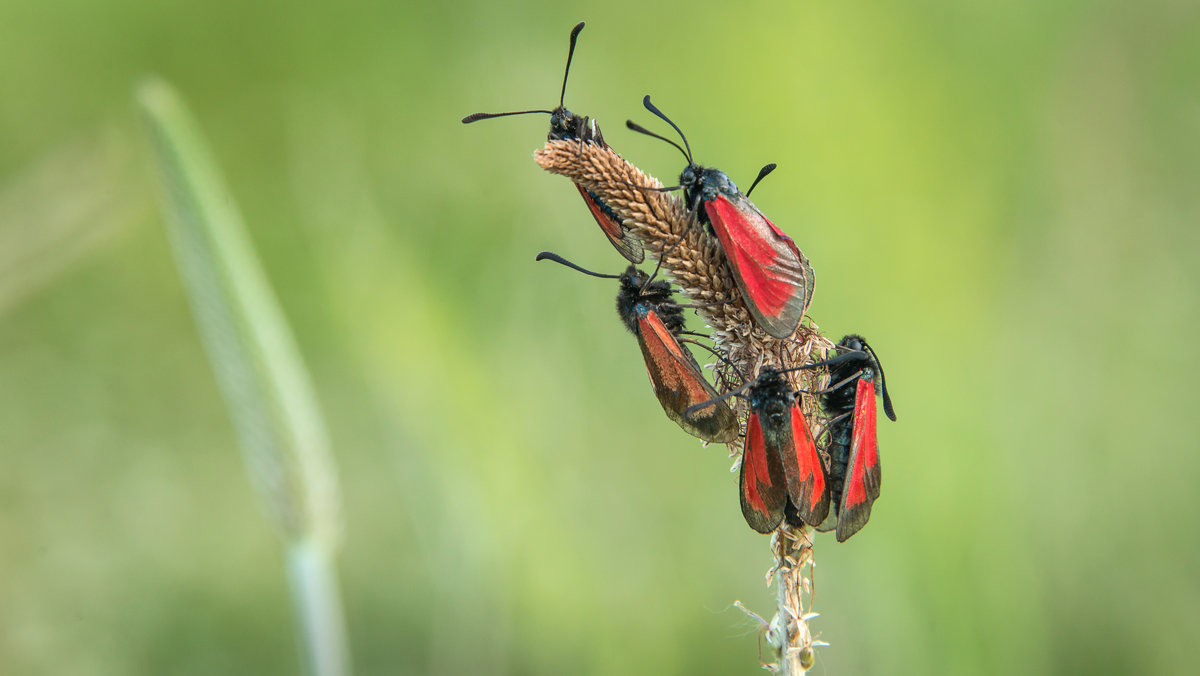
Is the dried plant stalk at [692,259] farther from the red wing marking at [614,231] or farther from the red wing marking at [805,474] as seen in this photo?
the red wing marking at [614,231]

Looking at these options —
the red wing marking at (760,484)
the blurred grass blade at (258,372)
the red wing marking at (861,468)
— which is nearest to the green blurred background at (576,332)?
the blurred grass blade at (258,372)

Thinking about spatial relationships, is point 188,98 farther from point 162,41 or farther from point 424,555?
point 424,555

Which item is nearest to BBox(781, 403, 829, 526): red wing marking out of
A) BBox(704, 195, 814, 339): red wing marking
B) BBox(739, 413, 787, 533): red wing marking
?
BBox(739, 413, 787, 533): red wing marking

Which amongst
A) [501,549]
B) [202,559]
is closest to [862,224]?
[501,549]

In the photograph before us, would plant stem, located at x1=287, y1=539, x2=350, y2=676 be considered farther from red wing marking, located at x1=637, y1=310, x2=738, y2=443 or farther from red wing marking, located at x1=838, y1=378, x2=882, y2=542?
red wing marking, located at x1=838, y1=378, x2=882, y2=542

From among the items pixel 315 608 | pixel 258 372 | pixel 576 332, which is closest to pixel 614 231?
pixel 258 372

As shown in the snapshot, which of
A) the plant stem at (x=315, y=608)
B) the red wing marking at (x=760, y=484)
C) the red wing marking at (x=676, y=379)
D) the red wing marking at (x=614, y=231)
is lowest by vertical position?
the plant stem at (x=315, y=608)

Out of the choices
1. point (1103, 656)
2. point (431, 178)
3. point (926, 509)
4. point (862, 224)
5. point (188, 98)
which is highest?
point (188, 98)
